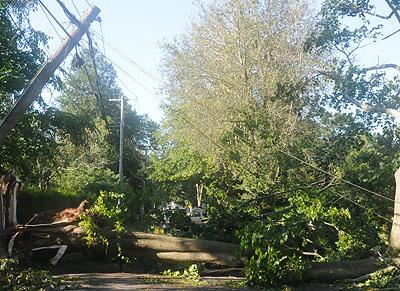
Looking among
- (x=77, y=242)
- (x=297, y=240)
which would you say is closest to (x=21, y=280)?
(x=77, y=242)

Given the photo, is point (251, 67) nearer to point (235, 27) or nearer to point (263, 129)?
point (235, 27)

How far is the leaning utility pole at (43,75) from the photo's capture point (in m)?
A: 7.58

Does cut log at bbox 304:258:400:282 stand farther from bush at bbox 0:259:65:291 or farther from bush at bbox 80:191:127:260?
bush at bbox 0:259:65:291

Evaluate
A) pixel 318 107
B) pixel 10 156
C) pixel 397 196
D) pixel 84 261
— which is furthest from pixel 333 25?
pixel 10 156

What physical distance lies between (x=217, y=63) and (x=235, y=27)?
1502 millimetres

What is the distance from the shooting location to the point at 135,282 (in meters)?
8.90

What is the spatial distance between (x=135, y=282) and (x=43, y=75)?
4.07 meters

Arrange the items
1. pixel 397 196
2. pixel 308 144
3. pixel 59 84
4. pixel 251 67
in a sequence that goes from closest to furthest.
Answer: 1. pixel 397 196
2. pixel 308 144
3. pixel 59 84
4. pixel 251 67

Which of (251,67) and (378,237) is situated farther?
(251,67)

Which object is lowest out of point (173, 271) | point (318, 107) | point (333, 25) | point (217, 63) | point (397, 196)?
point (173, 271)

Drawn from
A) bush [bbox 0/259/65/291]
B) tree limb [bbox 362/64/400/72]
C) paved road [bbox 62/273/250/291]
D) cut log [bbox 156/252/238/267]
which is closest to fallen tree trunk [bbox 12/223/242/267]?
cut log [bbox 156/252/238/267]

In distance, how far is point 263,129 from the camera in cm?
1476

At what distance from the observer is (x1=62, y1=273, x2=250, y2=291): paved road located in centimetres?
829

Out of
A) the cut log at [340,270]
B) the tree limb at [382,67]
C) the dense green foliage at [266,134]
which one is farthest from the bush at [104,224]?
the tree limb at [382,67]
